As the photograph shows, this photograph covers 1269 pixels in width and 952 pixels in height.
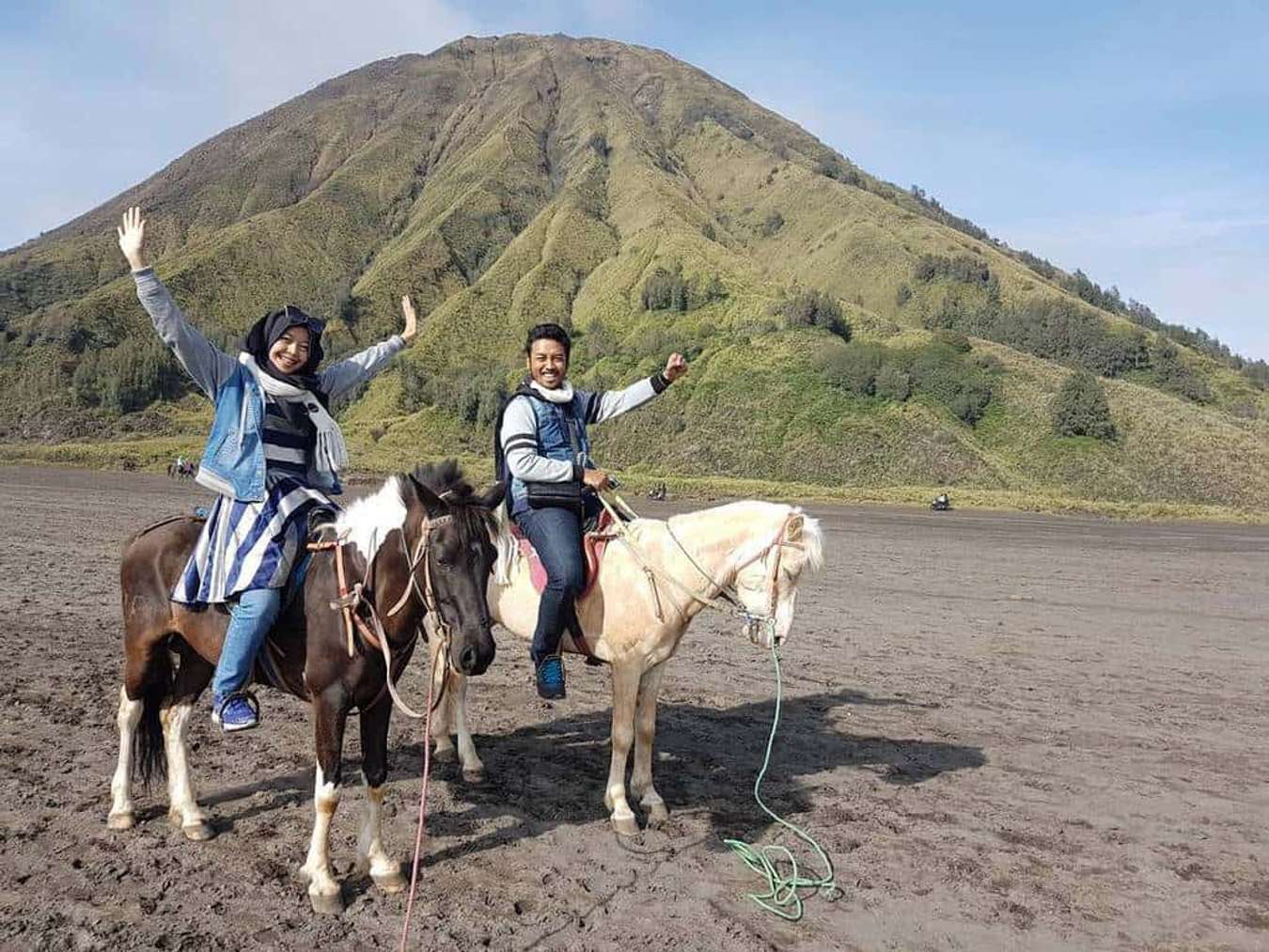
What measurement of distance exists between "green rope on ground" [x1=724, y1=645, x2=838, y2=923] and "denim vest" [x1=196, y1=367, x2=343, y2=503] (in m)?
3.19

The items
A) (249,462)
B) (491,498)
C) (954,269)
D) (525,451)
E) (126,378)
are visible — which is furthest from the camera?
(954,269)

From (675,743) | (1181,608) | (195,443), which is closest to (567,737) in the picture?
(675,743)

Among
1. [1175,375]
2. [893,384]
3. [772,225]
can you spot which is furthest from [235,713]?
[772,225]

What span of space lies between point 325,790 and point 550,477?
2285 millimetres

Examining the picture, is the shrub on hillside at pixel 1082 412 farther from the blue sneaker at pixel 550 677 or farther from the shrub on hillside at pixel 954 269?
the blue sneaker at pixel 550 677

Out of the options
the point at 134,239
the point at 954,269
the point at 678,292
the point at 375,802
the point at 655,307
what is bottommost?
the point at 375,802

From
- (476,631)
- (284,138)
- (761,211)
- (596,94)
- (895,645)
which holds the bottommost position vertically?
(895,645)

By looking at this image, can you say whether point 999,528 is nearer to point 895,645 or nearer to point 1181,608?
point 1181,608

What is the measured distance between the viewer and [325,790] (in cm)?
443

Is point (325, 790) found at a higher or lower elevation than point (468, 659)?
lower

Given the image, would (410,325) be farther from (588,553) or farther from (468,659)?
(468,659)

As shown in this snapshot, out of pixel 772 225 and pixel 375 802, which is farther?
pixel 772 225

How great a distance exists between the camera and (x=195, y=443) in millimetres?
63031

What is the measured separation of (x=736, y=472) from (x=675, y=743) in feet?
163
